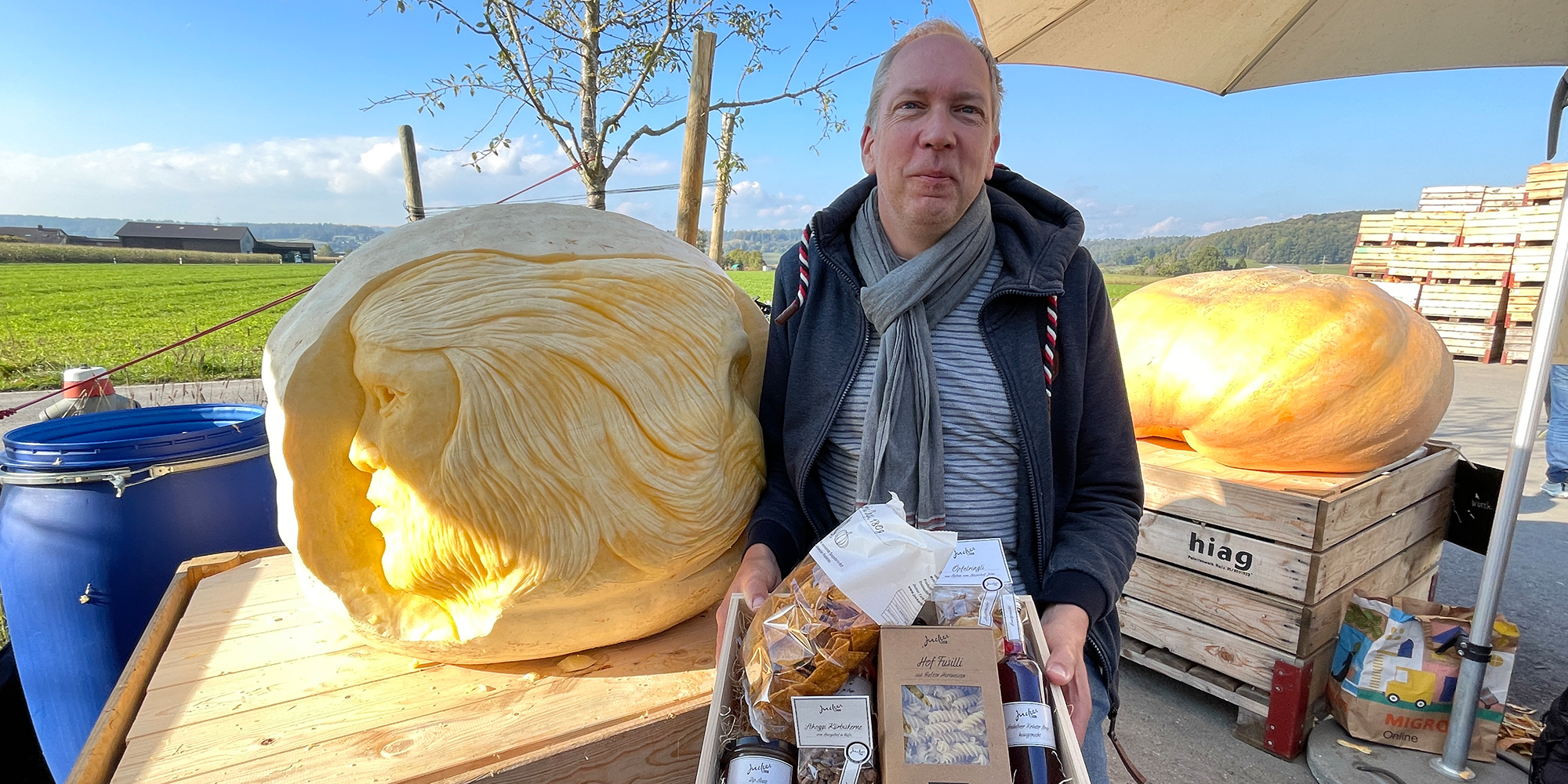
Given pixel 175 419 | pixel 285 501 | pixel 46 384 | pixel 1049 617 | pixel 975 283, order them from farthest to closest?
pixel 46 384 < pixel 175 419 < pixel 975 283 < pixel 285 501 < pixel 1049 617

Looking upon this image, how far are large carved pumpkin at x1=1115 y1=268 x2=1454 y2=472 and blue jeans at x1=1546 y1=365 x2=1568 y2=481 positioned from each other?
3510 millimetres

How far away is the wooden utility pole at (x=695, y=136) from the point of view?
3.22m

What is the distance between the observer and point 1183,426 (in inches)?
117

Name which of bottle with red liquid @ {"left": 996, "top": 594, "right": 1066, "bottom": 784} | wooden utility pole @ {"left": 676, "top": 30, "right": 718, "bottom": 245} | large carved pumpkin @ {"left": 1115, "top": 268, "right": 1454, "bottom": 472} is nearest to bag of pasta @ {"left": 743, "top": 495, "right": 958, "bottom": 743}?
bottle with red liquid @ {"left": 996, "top": 594, "right": 1066, "bottom": 784}

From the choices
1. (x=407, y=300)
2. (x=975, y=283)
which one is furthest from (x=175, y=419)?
(x=975, y=283)

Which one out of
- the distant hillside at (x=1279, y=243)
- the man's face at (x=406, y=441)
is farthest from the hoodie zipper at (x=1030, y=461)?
the distant hillside at (x=1279, y=243)

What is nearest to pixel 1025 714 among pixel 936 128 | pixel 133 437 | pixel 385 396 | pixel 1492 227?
pixel 936 128

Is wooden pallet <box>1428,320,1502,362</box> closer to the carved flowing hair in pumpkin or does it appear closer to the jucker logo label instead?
the carved flowing hair in pumpkin

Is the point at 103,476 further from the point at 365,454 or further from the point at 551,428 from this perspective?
the point at 551,428

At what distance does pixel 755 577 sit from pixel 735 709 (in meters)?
0.44

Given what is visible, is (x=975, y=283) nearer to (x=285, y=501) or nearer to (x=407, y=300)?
(x=407, y=300)

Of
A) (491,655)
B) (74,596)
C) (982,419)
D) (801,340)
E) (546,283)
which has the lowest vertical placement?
(74,596)

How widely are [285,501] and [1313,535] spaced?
300cm

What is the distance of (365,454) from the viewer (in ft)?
4.95
